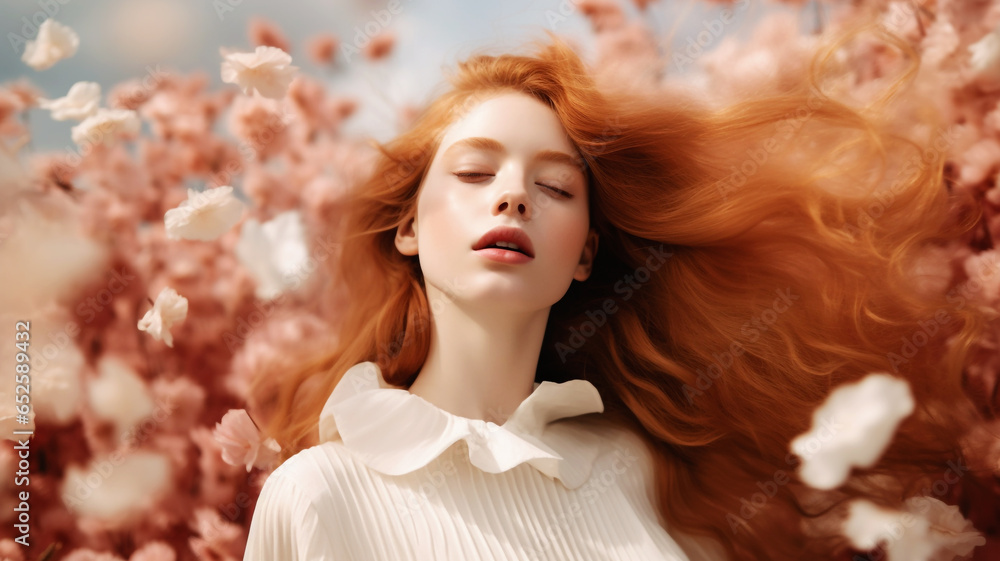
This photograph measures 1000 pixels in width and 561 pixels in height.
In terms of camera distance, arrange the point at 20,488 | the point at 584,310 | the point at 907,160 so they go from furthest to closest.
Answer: the point at 584,310 < the point at 907,160 < the point at 20,488

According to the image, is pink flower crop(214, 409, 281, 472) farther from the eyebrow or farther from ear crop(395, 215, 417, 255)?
the eyebrow

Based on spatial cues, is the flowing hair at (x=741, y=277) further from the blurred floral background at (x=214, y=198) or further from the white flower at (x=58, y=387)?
the white flower at (x=58, y=387)

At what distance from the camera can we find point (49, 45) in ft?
4.72

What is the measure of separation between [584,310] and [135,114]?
890 mm

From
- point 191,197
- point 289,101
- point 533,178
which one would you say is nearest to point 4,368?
point 191,197

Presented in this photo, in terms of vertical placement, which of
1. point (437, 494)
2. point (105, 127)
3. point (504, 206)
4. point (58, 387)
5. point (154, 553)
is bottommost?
point (154, 553)

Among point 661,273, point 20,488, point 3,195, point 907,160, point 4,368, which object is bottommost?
point 20,488

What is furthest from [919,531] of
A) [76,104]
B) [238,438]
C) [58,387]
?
[76,104]

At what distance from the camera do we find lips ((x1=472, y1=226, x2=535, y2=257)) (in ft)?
4.37

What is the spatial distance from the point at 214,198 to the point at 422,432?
0.51 metres

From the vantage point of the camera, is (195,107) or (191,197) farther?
(195,107)

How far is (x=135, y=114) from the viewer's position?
148 cm

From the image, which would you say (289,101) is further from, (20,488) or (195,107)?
(20,488)

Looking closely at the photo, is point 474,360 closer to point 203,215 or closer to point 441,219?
point 441,219
